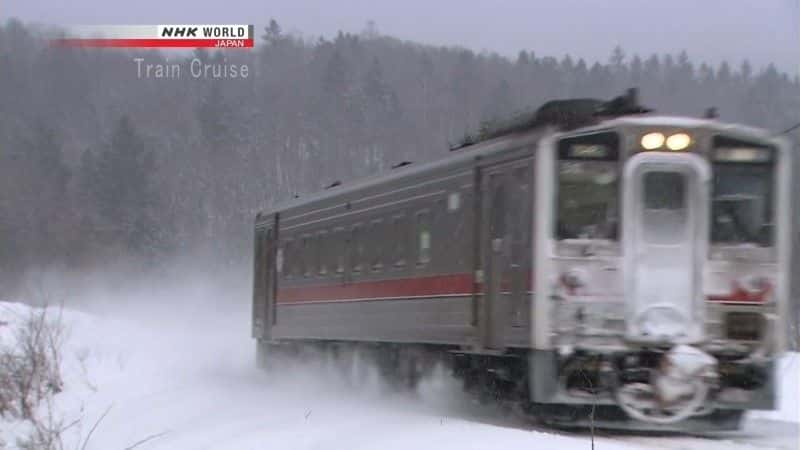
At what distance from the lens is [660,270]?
39.6 feet

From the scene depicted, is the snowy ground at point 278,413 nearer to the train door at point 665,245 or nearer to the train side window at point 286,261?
the train door at point 665,245

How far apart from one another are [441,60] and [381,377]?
3292 cm

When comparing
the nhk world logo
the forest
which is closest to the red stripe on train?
the nhk world logo

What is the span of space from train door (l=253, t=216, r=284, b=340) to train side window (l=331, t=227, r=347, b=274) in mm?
3405

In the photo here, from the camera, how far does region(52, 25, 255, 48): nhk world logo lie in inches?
1117

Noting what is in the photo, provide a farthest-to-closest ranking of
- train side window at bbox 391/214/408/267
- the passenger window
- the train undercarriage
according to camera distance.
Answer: the passenger window < train side window at bbox 391/214/408/267 < the train undercarriage

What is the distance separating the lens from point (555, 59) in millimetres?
30359

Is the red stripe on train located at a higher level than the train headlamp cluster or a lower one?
lower

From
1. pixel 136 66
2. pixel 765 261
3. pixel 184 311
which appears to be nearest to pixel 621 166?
pixel 765 261

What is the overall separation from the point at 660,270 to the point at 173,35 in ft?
61.0

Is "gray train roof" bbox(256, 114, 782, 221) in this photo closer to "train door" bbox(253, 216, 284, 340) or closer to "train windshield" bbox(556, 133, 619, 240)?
"train windshield" bbox(556, 133, 619, 240)

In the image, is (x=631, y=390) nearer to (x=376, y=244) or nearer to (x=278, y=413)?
(x=278, y=413)

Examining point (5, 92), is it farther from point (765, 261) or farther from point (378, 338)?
point (765, 261)

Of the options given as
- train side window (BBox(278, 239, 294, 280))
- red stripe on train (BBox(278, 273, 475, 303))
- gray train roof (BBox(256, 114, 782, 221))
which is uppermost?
gray train roof (BBox(256, 114, 782, 221))
